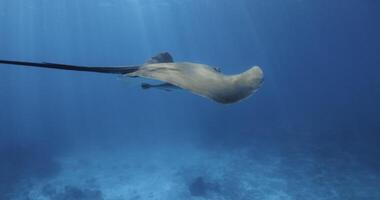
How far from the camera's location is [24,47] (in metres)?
74.9

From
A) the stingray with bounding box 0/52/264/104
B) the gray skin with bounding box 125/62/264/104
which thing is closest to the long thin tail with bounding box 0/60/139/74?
the stingray with bounding box 0/52/264/104

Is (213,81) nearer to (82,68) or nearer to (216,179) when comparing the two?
(82,68)

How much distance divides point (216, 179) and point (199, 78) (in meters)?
14.2

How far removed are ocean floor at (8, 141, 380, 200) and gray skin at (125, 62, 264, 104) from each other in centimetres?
1180

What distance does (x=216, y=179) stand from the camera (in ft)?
58.2

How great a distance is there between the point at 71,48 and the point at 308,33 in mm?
48467

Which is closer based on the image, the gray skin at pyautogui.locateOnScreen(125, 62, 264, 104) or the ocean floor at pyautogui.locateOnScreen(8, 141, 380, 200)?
the gray skin at pyautogui.locateOnScreen(125, 62, 264, 104)

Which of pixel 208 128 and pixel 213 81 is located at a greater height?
pixel 208 128

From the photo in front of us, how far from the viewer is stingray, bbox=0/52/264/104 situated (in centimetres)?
363

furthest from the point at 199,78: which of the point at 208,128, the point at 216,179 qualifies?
the point at 208,128

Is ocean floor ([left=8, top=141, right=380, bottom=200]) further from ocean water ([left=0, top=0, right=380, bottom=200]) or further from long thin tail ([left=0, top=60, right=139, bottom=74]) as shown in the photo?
long thin tail ([left=0, top=60, right=139, bottom=74])

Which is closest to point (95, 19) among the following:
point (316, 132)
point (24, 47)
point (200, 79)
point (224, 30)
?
point (224, 30)

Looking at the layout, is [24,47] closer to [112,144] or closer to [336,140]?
[112,144]

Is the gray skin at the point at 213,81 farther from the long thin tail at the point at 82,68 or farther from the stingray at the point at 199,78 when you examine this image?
the long thin tail at the point at 82,68
